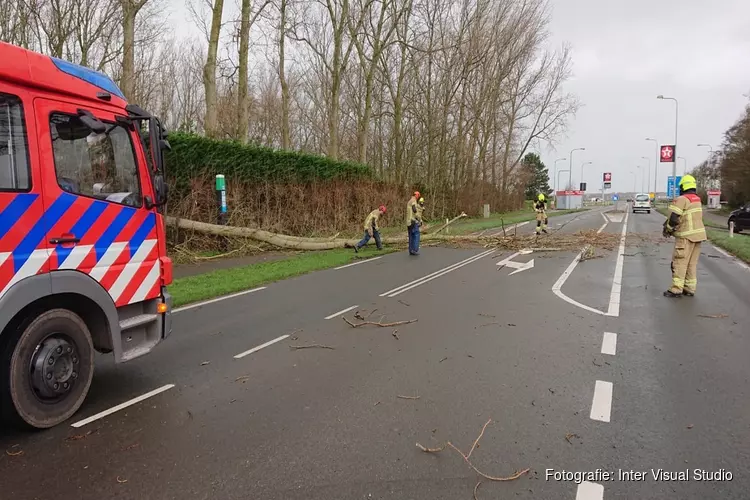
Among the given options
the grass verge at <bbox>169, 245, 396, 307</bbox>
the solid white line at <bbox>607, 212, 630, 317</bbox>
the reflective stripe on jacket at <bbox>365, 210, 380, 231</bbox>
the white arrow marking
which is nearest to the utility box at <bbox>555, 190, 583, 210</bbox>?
the solid white line at <bbox>607, 212, 630, 317</bbox>

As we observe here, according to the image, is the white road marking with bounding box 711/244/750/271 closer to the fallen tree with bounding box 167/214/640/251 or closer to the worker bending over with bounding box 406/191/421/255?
the fallen tree with bounding box 167/214/640/251

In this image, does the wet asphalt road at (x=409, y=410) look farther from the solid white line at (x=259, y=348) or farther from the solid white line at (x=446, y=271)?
the solid white line at (x=446, y=271)

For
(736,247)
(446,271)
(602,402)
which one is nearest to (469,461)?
(602,402)

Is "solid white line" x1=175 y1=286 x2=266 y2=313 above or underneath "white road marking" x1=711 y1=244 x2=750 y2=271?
above

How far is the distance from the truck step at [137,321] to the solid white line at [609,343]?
4.86 meters

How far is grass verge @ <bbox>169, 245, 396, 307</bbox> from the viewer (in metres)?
9.37

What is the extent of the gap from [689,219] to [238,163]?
13472mm

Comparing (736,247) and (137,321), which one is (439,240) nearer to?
(736,247)

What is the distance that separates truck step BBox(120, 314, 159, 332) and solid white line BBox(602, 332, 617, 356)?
486 centimetres

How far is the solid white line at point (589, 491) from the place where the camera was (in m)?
2.91

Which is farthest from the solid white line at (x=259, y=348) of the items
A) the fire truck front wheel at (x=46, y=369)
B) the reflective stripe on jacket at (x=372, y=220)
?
the reflective stripe on jacket at (x=372, y=220)

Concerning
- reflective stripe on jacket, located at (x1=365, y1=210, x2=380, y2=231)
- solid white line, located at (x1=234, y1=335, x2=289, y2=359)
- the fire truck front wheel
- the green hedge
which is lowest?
solid white line, located at (x1=234, y1=335, x2=289, y2=359)

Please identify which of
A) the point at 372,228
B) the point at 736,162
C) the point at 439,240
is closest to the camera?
the point at 372,228

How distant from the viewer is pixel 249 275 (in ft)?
37.9
